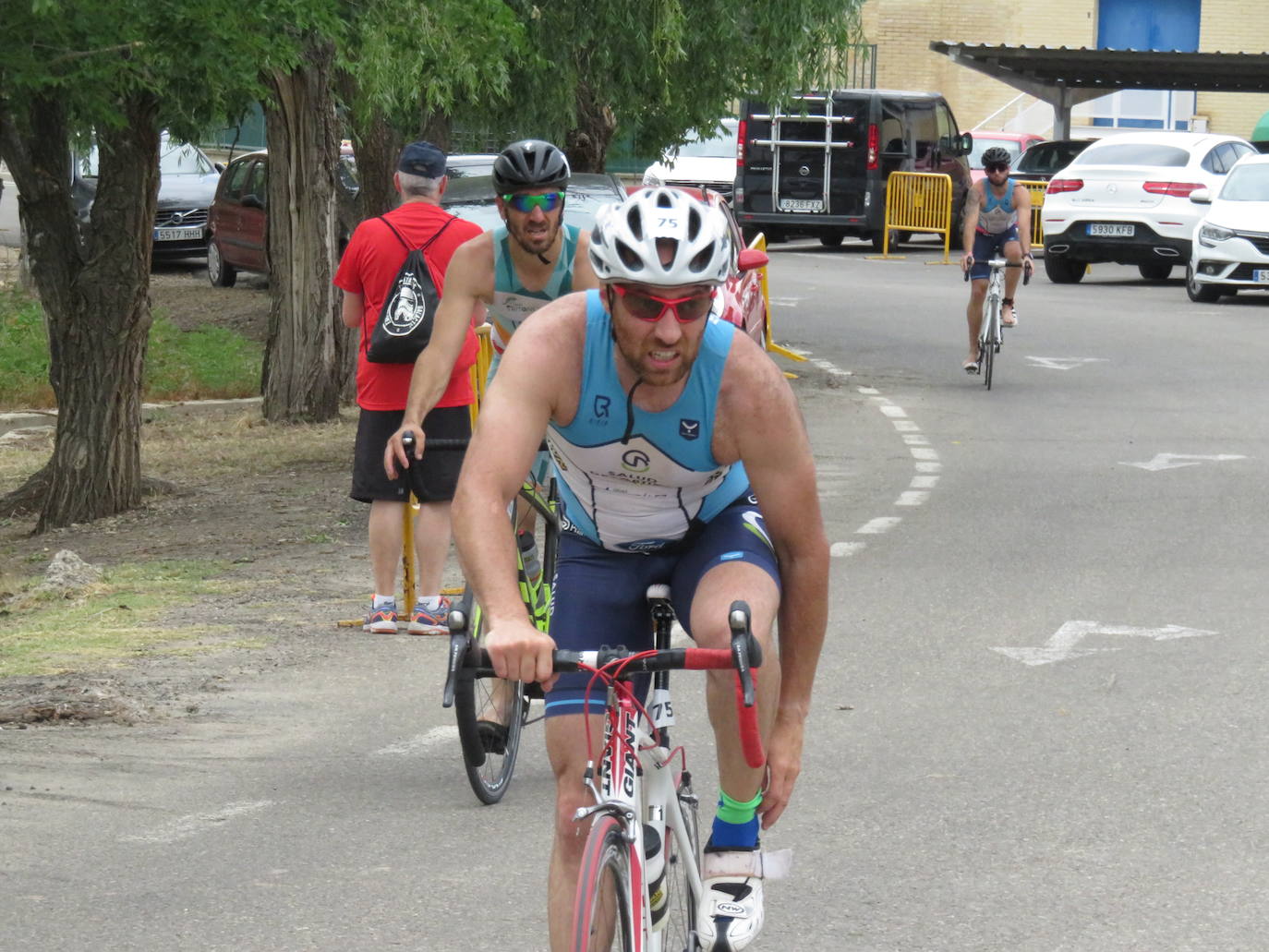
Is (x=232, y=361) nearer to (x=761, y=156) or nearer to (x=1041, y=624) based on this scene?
(x=1041, y=624)

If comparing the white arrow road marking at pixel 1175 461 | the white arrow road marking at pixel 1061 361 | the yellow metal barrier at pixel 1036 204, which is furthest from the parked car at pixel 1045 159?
the white arrow road marking at pixel 1175 461

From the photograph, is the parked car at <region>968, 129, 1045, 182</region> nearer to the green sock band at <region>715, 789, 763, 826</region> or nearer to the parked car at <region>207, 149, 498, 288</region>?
the parked car at <region>207, 149, 498, 288</region>

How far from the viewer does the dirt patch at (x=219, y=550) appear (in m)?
7.53

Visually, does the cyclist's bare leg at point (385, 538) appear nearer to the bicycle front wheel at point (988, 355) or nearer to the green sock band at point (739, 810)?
the green sock band at point (739, 810)

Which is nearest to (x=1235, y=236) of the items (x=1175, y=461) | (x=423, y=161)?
(x=1175, y=461)

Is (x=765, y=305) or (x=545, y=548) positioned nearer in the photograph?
(x=545, y=548)

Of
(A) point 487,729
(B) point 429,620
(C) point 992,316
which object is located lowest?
(B) point 429,620

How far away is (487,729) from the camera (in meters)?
6.18

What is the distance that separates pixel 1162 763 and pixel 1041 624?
6.97ft

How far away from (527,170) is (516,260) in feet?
1.04

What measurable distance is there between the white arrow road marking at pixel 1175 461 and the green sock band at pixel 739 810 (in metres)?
9.42

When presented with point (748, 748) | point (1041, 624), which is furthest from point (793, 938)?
point (1041, 624)

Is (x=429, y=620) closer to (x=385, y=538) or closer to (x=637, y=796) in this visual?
(x=385, y=538)

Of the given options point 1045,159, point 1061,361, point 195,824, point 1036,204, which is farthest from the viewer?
point 1045,159
